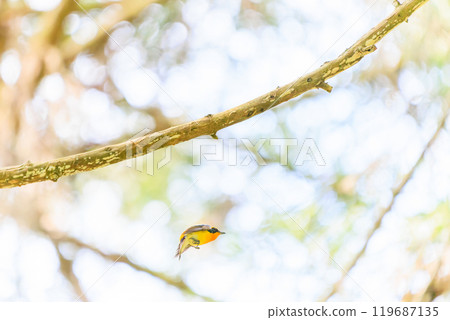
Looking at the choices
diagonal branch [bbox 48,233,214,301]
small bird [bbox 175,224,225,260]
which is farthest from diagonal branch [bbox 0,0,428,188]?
diagonal branch [bbox 48,233,214,301]

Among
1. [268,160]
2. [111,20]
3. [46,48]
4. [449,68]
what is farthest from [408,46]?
[46,48]

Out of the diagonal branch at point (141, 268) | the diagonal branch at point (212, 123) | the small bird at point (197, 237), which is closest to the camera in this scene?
the diagonal branch at point (212, 123)

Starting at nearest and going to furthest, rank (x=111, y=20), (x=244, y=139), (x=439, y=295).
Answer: (x=439, y=295), (x=244, y=139), (x=111, y=20)

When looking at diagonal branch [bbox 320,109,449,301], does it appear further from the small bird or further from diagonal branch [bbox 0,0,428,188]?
diagonal branch [bbox 0,0,428,188]

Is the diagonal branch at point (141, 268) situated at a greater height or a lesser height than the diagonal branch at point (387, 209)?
lesser

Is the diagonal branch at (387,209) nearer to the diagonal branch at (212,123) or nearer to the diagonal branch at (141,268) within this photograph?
the diagonal branch at (141,268)

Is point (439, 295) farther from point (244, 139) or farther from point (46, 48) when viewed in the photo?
point (46, 48)

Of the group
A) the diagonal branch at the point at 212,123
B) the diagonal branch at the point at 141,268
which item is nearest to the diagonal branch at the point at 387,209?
the diagonal branch at the point at 141,268

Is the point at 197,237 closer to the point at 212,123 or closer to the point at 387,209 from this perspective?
the point at 212,123
